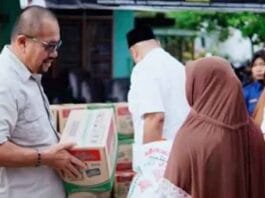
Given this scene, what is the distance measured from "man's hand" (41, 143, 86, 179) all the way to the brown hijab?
1.60 ft

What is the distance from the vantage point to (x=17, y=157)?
3465 mm

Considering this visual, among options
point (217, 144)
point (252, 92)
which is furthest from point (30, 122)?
point (252, 92)

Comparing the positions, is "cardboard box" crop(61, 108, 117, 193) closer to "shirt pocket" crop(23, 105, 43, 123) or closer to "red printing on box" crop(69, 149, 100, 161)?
"red printing on box" crop(69, 149, 100, 161)

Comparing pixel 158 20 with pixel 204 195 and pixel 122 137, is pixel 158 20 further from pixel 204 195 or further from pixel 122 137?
pixel 204 195

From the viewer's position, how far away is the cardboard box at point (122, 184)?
424 centimetres

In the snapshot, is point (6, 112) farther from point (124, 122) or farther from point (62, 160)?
point (124, 122)

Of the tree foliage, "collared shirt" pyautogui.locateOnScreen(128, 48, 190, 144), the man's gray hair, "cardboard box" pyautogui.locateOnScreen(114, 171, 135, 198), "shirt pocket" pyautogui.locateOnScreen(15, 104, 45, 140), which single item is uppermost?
the man's gray hair

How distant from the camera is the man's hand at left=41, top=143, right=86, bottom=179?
351 centimetres

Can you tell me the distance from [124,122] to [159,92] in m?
0.31

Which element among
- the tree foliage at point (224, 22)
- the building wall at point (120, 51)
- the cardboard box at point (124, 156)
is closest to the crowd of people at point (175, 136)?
the cardboard box at point (124, 156)

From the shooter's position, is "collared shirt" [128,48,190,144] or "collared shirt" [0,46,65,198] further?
"collared shirt" [128,48,190,144]

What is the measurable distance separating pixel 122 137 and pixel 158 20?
34.7 ft

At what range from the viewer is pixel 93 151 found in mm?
3535

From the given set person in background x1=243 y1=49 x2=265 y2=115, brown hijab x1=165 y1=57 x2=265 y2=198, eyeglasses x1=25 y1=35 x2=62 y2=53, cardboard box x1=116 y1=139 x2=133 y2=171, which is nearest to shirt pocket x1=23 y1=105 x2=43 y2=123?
eyeglasses x1=25 y1=35 x2=62 y2=53
